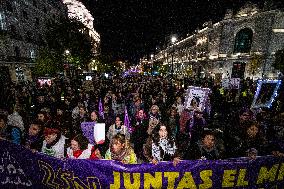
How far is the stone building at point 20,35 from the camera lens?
106 feet

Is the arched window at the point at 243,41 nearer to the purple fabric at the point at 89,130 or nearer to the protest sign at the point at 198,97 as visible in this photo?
the protest sign at the point at 198,97

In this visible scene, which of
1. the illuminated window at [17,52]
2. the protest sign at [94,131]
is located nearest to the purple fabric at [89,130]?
the protest sign at [94,131]

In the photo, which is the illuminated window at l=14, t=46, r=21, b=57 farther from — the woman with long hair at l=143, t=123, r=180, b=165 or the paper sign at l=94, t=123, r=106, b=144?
the woman with long hair at l=143, t=123, r=180, b=165

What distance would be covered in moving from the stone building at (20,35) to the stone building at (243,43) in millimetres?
33341

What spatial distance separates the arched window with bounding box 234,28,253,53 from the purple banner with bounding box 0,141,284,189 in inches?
1845

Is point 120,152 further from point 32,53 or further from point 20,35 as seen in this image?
point 32,53

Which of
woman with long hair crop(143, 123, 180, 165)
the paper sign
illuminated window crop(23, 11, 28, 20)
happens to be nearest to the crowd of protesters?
woman with long hair crop(143, 123, 180, 165)

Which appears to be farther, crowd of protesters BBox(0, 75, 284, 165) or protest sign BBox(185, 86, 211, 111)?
protest sign BBox(185, 86, 211, 111)

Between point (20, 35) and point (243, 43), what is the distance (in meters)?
38.4

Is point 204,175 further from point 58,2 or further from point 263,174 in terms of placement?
point 58,2

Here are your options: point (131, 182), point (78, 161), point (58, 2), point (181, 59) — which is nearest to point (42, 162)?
point (78, 161)

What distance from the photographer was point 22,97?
40.3ft

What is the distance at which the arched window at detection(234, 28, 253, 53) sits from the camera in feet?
153

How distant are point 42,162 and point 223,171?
10.4ft
